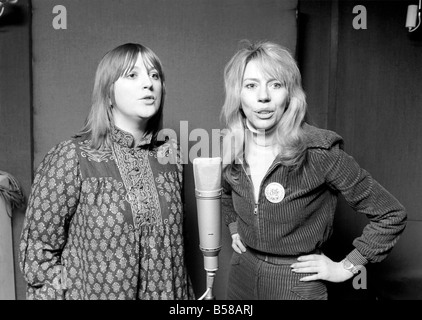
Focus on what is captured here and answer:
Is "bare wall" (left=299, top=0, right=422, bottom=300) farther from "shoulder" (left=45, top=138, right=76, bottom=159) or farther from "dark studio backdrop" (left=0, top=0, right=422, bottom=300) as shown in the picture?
"shoulder" (left=45, top=138, right=76, bottom=159)

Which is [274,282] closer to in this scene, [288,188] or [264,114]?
[288,188]

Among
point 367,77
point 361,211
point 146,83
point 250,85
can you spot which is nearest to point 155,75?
point 146,83

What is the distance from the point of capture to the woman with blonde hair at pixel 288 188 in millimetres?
1036

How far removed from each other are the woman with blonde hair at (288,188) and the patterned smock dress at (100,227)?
202mm

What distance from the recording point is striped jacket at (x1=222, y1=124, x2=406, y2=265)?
1.03 metres

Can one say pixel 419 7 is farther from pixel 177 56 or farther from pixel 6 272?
pixel 6 272

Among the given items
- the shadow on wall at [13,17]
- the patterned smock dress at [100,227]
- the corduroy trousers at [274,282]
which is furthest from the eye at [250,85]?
the shadow on wall at [13,17]

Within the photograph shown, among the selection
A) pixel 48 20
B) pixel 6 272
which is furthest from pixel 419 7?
pixel 6 272

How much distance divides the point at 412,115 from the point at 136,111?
1207 mm

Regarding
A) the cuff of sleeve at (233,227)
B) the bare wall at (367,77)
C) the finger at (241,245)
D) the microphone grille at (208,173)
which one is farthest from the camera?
the bare wall at (367,77)

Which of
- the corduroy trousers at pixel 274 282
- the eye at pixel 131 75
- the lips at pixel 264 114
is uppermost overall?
the eye at pixel 131 75

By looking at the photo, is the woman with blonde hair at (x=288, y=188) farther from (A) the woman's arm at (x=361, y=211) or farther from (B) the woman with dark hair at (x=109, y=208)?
(B) the woman with dark hair at (x=109, y=208)

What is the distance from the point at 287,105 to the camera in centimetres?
108

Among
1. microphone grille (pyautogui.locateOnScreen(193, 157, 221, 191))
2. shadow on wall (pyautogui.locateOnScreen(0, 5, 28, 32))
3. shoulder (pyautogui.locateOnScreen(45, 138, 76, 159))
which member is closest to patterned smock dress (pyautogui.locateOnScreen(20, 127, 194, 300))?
shoulder (pyautogui.locateOnScreen(45, 138, 76, 159))
